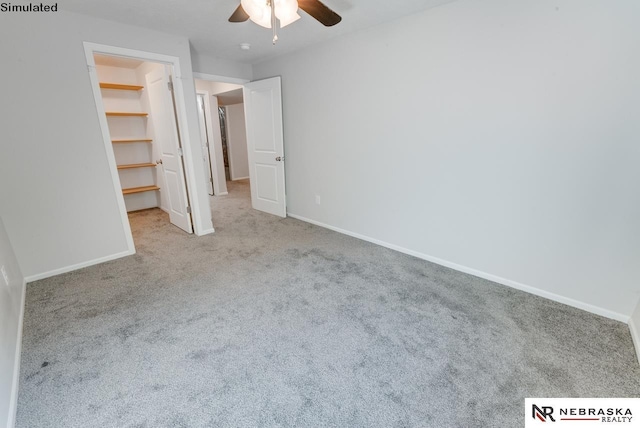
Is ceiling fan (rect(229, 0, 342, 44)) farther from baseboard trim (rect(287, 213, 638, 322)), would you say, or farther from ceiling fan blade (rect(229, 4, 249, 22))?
baseboard trim (rect(287, 213, 638, 322))

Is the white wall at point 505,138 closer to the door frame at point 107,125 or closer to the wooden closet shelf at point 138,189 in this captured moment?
the door frame at point 107,125

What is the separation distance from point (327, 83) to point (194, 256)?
2558 millimetres

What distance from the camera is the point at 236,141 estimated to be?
305 inches

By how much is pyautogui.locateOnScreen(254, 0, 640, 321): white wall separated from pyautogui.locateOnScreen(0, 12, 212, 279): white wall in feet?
7.89

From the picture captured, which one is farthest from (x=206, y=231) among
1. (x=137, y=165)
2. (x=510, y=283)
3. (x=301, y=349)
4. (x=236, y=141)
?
(x=236, y=141)

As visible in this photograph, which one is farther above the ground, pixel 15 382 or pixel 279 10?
pixel 279 10

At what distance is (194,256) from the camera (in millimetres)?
3049

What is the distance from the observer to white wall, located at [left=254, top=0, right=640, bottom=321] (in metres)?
1.84

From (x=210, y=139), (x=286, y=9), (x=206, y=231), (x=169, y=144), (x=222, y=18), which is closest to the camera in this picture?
(x=286, y=9)

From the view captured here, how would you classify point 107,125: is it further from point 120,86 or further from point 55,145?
point 120,86

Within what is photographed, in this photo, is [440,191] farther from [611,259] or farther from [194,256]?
[194,256]

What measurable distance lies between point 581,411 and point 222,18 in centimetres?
375

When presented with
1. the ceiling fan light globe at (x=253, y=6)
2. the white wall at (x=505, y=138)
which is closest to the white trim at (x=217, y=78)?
the white wall at (x=505, y=138)

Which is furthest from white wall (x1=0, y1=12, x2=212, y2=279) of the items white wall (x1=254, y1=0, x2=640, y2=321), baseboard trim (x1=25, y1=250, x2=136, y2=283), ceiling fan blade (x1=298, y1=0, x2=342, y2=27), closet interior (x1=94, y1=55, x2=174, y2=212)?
white wall (x1=254, y1=0, x2=640, y2=321)
